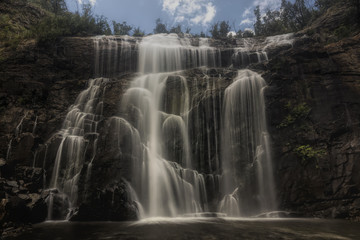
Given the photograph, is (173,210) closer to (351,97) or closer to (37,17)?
(351,97)

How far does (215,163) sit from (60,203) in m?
8.00

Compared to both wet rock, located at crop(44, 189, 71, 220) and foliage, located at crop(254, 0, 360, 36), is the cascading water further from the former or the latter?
foliage, located at crop(254, 0, 360, 36)

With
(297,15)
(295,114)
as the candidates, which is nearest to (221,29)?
(297,15)

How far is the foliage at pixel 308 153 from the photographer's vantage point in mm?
12141

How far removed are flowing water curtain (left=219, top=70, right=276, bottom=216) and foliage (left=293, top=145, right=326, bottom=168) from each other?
1.53m

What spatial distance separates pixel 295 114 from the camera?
13484 mm

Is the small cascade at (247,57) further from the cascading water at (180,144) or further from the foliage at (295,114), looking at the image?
the foliage at (295,114)

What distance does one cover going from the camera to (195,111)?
14.5m

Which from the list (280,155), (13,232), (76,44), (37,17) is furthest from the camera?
(37,17)

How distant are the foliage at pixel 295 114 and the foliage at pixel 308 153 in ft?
5.15

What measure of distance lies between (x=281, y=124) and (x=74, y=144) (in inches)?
453

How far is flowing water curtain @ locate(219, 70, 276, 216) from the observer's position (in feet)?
39.6

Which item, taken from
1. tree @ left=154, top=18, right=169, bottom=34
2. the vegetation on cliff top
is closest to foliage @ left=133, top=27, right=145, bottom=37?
the vegetation on cliff top

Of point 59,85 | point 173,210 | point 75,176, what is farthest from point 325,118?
point 59,85
